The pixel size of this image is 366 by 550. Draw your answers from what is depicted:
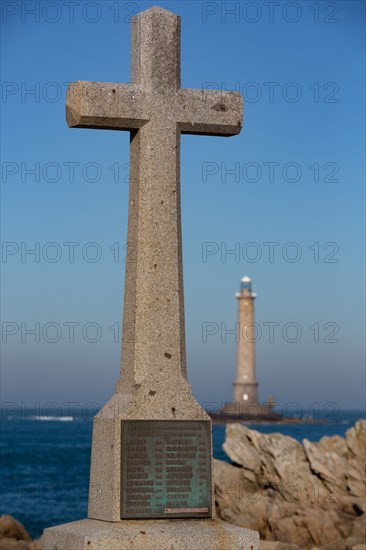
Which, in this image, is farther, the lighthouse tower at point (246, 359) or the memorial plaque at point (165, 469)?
the lighthouse tower at point (246, 359)

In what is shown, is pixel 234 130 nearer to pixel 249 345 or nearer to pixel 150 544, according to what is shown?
pixel 150 544

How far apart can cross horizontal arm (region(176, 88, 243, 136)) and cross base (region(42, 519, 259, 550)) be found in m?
3.42

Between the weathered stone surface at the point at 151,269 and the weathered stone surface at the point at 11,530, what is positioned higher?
the weathered stone surface at the point at 151,269

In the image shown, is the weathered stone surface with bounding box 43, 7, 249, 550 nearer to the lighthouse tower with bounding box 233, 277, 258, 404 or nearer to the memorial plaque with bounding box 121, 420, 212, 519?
the memorial plaque with bounding box 121, 420, 212, 519

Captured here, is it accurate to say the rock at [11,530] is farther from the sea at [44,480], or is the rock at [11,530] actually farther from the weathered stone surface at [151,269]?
the weathered stone surface at [151,269]

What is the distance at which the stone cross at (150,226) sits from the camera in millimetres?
9984

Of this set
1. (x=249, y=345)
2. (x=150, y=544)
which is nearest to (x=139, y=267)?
(x=150, y=544)

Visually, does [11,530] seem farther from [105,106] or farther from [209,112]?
[105,106]

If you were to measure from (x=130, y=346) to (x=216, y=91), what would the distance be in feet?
7.97

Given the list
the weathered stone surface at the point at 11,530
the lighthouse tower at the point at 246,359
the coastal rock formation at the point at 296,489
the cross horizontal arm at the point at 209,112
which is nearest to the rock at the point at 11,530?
the weathered stone surface at the point at 11,530

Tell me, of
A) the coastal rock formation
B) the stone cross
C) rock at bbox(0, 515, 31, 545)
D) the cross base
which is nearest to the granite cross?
the stone cross

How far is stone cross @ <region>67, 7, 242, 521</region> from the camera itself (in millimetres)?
9984

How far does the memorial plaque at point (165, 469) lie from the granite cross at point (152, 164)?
413mm

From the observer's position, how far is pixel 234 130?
35.7ft
